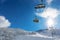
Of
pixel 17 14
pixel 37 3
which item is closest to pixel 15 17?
pixel 17 14

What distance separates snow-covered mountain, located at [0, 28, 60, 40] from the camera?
7004mm

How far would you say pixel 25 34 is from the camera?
707 cm

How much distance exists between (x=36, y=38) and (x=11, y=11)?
1.03 meters

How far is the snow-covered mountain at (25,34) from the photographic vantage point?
276 inches

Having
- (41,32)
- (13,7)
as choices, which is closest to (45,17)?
(41,32)

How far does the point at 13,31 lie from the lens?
23.2ft

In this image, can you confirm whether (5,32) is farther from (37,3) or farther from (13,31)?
(37,3)

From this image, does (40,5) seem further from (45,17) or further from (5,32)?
(5,32)

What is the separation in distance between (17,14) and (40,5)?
75 cm

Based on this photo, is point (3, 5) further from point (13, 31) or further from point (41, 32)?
point (41, 32)

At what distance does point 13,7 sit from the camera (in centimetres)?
718

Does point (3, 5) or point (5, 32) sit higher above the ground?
point (3, 5)

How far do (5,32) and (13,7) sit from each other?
74 centimetres

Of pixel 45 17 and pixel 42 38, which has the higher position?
pixel 45 17
